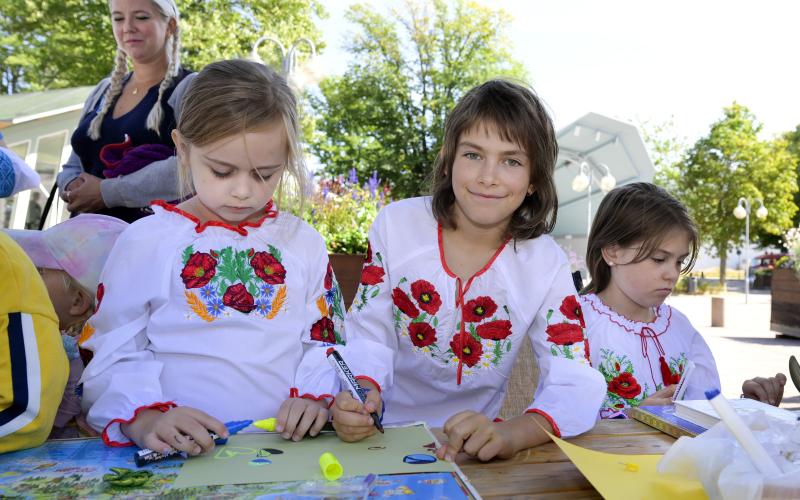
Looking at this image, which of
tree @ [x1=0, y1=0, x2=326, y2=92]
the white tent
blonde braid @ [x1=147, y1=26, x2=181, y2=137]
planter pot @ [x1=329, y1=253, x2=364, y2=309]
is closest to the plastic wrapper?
blonde braid @ [x1=147, y1=26, x2=181, y2=137]

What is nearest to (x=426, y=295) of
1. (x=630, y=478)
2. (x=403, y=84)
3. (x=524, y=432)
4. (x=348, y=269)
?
(x=524, y=432)

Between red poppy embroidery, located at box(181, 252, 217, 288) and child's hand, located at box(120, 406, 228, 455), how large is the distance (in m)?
0.36

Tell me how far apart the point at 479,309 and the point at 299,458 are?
89 cm

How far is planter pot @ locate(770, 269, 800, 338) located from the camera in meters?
10.9

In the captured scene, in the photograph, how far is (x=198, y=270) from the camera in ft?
5.19

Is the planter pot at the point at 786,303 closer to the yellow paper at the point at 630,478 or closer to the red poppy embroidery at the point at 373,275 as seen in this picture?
the red poppy embroidery at the point at 373,275

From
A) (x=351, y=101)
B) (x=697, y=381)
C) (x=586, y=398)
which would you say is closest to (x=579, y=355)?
(x=586, y=398)

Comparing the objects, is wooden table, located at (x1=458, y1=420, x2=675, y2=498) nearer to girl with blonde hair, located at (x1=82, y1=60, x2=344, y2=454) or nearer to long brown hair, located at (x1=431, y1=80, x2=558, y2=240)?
girl with blonde hair, located at (x1=82, y1=60, x2=344, y2=454)

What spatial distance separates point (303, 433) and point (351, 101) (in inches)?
1034

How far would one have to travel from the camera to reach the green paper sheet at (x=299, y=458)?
99 cm

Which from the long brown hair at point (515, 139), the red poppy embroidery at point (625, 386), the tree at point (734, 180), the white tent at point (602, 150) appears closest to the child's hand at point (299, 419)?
the long brown hair at point (515, 139)

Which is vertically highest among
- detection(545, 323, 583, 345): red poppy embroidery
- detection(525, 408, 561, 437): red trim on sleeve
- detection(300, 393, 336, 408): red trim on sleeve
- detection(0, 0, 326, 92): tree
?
detection(0, 0, 326, 92): tree

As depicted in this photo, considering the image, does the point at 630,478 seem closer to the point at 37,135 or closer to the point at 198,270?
the point at 198,270

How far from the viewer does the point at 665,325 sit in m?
2.60
